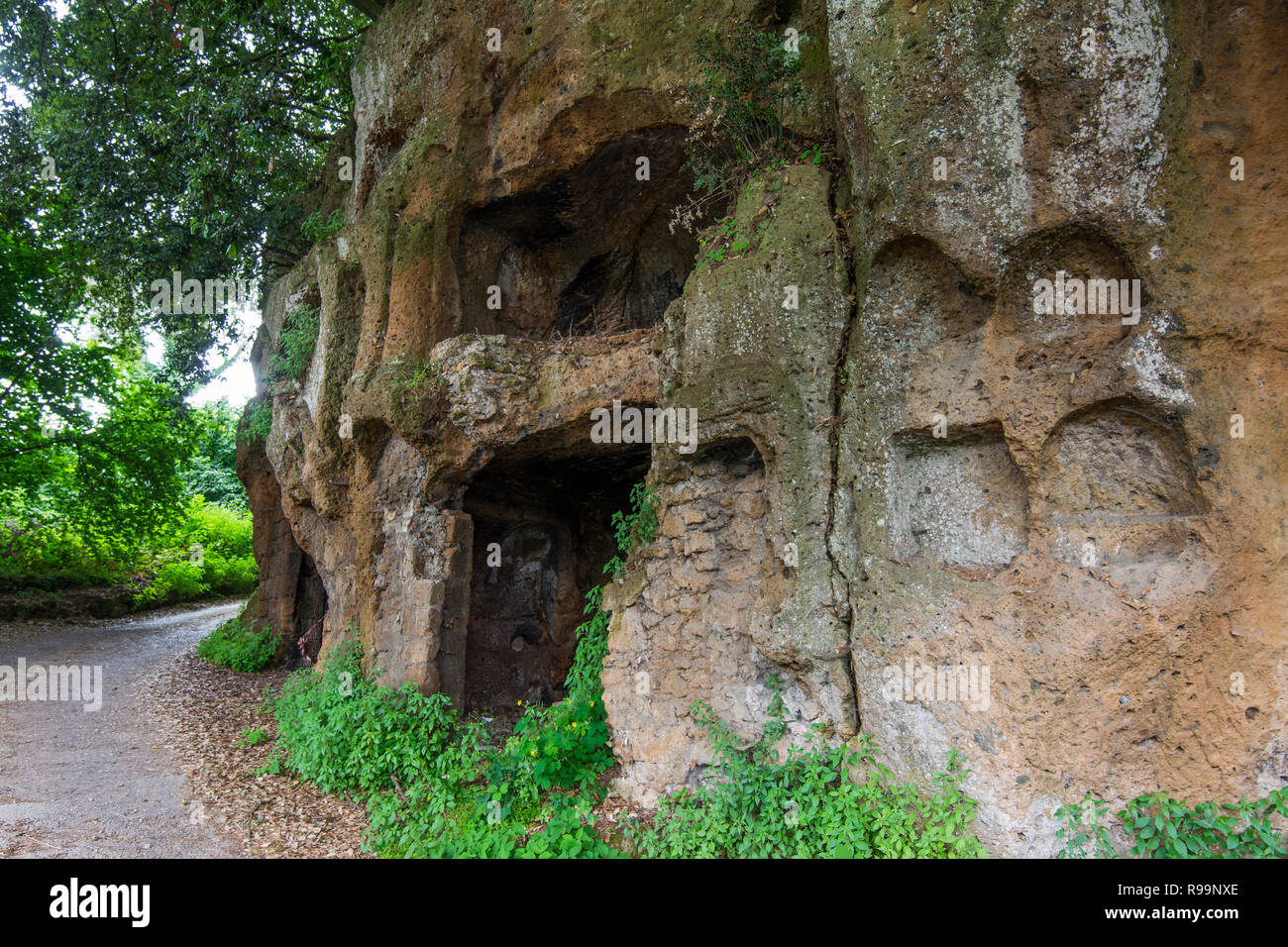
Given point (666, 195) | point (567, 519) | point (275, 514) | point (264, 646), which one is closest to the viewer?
point (666, 195)

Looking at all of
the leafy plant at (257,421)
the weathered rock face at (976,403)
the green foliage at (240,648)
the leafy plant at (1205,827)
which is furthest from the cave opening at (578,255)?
the green foliage at (240,648)

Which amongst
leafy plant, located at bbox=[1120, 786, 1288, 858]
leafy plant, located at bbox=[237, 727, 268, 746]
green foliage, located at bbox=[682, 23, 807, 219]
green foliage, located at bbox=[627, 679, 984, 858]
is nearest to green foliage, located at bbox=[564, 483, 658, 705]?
green foliage, located at bbox=[627, 679, 984, 858]

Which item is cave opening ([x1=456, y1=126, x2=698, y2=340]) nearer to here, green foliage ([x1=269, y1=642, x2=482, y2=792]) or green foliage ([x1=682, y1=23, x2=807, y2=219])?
green foliage ([x1=682, y1=23, x2=807, y2=219])

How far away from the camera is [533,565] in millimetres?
9844

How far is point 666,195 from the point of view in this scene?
8344 millimetres

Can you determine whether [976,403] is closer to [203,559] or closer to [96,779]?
[96,779]

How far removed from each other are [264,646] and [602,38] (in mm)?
10916

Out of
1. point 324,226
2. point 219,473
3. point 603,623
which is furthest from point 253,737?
point 219,473

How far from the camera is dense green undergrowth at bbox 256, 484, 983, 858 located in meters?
4.42

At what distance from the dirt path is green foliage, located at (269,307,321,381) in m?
4.87

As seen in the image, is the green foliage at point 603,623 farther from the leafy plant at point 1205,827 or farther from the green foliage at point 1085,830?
the leafy plant at point 1205,827

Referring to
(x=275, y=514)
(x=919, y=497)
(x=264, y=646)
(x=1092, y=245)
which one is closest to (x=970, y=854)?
(x=919, y=497)

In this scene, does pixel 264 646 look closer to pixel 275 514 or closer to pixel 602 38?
pixel 275 514

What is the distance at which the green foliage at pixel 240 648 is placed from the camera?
12.1 metres
